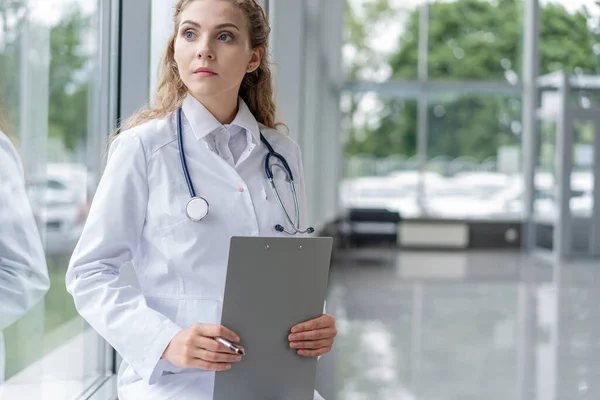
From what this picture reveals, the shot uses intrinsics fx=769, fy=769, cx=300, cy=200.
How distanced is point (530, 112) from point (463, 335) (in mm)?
9554

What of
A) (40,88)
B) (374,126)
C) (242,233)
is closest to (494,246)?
(374,126)

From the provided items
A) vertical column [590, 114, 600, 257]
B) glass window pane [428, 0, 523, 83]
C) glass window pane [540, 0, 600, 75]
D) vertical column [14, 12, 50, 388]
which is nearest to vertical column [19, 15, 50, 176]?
vertical column [14, 12, 50, 388]

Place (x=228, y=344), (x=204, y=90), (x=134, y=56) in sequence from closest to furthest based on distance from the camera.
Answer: (x=228, y=344) < (x=204, y=90) < (x=134, y=56)

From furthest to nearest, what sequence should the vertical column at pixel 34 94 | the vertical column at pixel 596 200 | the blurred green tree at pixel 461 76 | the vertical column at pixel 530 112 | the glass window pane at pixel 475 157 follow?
the blurred green tree at pixel 461 76
the glass window pane at pixel 475 157
the vertical column at pixel 530 112
the vertical column at pixel 596 200
the vertical column at pixel 34 94

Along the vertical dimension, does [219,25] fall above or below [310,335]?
above

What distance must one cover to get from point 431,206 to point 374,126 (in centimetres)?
198

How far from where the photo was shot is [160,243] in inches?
63.6

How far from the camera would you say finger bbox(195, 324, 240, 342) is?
1.44 meters

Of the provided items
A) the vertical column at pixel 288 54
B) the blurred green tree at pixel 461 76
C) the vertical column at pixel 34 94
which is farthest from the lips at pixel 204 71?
the blurred green tree at pixel 461 76

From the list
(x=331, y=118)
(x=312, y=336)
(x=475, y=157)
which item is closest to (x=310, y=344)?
(x=312, y=336)

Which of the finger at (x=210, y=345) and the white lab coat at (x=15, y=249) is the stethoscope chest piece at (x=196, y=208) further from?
the white lab coat at (x=15, y=249)

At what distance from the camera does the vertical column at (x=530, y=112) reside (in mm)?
14422

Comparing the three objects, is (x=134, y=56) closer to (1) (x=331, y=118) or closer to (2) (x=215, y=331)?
(2) (x=215, y=331)

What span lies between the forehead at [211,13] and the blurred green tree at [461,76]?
13880mm
